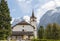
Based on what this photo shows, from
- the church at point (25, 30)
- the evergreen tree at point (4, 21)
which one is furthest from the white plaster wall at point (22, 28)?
the evergreen tree at point (4, 21)

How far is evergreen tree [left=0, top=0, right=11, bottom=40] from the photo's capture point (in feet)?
185

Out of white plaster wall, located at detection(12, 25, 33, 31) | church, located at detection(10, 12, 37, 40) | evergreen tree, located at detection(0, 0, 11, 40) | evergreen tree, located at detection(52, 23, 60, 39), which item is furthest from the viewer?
white plaster wall, located at detection(12, 25, 33, 31)

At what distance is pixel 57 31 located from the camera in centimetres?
6316

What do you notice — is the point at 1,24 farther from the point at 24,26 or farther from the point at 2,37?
the point at 24,26

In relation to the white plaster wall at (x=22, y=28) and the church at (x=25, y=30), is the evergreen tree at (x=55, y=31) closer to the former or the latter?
the church at (x=25, y=30)

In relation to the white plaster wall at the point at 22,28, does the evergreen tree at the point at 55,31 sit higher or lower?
lower

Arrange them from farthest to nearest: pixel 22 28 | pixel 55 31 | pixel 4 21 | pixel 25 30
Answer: pixel 22 28 → pixel 25 30 → pixel 55 31 → pixel 4 21

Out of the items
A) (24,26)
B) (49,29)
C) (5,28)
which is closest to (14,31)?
(24,26)

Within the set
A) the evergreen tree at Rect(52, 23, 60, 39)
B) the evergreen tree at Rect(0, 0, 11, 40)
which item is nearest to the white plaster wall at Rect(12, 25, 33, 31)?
the evergreen tree at Rect(52, 23, 60, 39)

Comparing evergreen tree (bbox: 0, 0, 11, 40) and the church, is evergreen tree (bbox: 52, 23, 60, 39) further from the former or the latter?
the church

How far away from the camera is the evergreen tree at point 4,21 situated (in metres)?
56.3

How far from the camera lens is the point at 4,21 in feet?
191

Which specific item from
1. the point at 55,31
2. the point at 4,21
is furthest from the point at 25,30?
the point at 4,21

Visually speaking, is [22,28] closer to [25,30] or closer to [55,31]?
[25,30]
